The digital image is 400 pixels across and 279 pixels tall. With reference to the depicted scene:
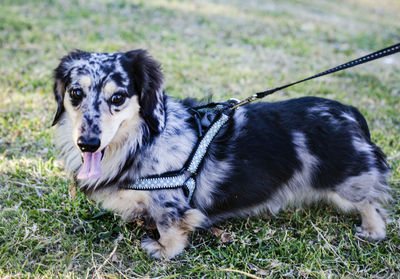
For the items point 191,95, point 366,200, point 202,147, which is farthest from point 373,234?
point 191,95

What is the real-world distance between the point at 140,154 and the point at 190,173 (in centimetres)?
39

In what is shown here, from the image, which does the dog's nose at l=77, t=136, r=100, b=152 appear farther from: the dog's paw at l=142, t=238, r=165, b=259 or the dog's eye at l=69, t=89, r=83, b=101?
the dog's paw at l=142, t=238, r=165, b=259

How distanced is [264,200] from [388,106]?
3.30 m

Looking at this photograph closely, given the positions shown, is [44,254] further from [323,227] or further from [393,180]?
[393,180]

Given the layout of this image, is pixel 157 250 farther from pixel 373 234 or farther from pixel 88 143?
pixel 373 234

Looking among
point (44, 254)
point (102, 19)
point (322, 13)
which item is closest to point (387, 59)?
point (322, 13)

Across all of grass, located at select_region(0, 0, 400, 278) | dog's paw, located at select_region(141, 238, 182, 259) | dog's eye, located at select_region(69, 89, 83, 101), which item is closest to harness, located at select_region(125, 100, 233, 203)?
dog's paw, located at select_region(141, 238, 182, 259)

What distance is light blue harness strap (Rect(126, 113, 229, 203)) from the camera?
7.48 feet

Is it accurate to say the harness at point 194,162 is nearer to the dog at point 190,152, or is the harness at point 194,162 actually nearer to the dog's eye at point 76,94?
the dog at point 190,152

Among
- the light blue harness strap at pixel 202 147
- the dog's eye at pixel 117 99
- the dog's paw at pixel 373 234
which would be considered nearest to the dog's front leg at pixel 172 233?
the light blue harness strap at pixel 202 147

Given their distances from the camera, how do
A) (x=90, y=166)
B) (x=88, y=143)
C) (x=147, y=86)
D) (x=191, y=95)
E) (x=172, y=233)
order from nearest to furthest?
(x=88, y=143)
(x=90, y=166)
(x=147, y=86)
(x=172, y=233)
(x=191, y=95)

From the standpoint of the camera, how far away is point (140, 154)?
92.0 inches

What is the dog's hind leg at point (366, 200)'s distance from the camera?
2.65m

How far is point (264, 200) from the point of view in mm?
2613
